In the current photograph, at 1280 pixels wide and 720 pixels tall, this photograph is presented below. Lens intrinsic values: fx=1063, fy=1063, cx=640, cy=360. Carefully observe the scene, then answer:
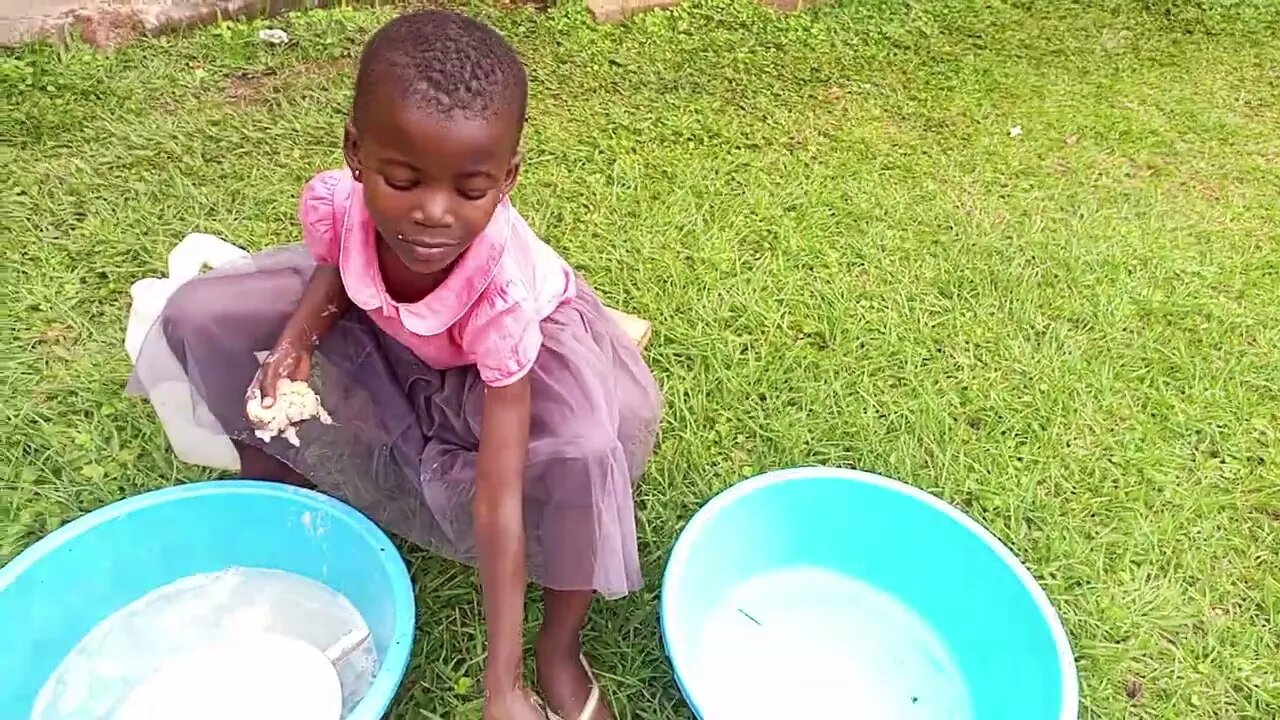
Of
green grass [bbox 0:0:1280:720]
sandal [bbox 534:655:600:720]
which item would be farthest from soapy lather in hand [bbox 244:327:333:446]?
sandal [bbox 534:655:600:720]

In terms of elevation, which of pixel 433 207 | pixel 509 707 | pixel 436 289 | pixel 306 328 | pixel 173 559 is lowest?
pixel 173 559

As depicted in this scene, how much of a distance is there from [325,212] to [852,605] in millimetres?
972

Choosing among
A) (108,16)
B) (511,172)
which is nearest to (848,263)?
(511,172)

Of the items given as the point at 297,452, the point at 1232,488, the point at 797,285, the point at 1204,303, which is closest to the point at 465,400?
the point at 297,452

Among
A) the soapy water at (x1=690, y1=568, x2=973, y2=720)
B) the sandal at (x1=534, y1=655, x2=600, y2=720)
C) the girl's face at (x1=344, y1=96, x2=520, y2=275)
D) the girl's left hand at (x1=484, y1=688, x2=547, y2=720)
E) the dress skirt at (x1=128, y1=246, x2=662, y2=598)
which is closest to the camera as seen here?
the girl's face at (x1=344, y1=96, x2=520, y2=275)

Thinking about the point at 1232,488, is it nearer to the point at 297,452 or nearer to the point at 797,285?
the point at 797,285

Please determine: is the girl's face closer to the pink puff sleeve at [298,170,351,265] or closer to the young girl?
the young girl

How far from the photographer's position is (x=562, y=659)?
1.38 m

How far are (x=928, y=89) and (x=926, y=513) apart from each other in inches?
62.7

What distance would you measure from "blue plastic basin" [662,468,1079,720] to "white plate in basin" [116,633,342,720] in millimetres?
459

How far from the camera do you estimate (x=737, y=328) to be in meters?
1.99

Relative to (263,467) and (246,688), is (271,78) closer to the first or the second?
(263,467)

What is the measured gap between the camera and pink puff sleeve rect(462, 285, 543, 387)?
45.7 inches

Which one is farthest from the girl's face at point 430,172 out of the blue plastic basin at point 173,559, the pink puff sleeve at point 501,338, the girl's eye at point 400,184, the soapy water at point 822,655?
the soapy water at point 822,655
